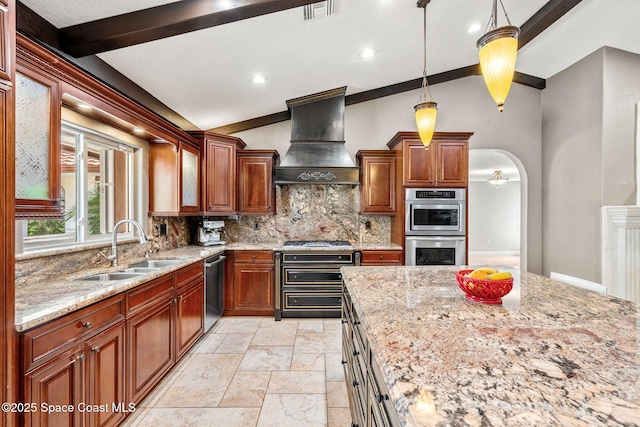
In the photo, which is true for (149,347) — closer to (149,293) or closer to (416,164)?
(149,293)

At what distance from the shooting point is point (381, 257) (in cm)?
369

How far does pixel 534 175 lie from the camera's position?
426cm

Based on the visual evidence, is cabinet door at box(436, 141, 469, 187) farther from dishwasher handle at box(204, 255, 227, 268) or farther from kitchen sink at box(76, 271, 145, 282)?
kitchen sink at box(76, 271, 145, 282)

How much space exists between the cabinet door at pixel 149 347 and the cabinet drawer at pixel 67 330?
20cm

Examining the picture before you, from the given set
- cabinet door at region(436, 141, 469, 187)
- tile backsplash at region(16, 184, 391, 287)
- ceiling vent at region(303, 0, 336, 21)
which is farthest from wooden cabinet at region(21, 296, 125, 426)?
cabinet door at region(436, 141, 469, 187)

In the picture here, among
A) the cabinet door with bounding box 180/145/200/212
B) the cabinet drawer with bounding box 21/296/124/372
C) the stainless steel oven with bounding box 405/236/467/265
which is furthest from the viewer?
the stainless steel oven with bounding box 405/236/467/265

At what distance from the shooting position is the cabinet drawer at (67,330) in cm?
124

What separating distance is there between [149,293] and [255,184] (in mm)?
2166

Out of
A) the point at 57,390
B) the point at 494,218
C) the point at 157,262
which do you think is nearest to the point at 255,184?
the point at 157,262

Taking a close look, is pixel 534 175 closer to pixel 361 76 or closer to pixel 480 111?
Answer: pixel 480 111

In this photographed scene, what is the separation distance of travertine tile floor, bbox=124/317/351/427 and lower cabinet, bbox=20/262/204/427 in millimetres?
200

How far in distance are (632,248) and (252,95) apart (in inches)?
181

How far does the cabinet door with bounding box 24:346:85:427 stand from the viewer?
1.25m

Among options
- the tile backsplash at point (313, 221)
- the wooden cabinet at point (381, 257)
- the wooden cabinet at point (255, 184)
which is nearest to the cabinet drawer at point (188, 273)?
the wooden cabinet at point (255, 184)
